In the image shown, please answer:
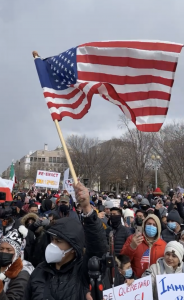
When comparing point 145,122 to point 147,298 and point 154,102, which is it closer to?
point 154,102

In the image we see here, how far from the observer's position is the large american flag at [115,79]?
5199 millimetres

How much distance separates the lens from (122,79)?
17.5 feet

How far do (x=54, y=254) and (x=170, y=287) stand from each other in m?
1.36

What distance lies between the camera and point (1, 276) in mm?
3211

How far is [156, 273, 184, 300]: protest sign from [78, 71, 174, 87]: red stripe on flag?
2953 mm

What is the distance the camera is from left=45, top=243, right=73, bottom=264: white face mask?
2658 mm

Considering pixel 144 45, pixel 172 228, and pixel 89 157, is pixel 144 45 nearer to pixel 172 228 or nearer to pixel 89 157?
pixel 172 228

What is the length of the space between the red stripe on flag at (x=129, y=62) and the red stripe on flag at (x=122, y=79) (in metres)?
0.16

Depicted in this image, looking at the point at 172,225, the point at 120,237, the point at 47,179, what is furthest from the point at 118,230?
the point at 47,179

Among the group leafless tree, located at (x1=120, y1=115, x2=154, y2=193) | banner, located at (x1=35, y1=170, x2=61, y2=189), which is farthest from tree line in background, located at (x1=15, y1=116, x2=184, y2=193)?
banner, located at (x1=35, y1=170, x2=61, y2=189)

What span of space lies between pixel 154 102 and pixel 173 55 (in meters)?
0.74

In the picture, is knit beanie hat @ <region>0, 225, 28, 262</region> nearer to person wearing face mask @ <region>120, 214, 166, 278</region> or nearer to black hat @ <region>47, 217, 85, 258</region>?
black hat @ <region>47, 217, 85, 258</region>

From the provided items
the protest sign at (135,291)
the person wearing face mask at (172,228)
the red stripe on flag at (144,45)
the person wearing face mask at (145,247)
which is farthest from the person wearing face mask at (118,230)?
the red stripe on flag at (144,45)

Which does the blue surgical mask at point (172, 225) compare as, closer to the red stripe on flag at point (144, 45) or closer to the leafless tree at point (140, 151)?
the red stripe on flag at point (144, 45)
